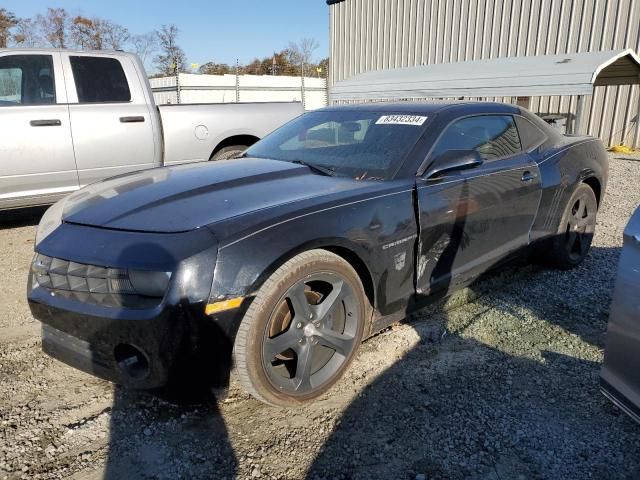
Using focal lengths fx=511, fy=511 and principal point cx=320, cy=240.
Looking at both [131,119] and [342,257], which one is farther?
[131,119]

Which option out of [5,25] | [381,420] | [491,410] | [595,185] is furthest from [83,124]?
[5,25]

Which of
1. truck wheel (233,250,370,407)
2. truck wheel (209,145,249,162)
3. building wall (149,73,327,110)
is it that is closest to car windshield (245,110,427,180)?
truck wheel (233,250,370,407)

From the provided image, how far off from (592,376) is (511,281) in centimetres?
145

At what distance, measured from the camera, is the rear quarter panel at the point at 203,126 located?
5.77 metres

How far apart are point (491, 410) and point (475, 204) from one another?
130cm

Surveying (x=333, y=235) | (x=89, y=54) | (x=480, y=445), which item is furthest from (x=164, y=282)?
(x=89, y=54)

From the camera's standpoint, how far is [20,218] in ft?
21.2

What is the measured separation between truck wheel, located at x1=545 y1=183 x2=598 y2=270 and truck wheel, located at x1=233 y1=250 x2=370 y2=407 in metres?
2.24

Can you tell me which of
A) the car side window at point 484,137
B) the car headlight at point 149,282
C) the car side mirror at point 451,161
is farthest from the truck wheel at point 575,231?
the car headlight at point 149,282

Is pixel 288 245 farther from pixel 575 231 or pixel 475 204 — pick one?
pixel 575 231

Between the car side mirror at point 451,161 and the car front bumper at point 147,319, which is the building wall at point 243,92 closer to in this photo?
the car side mirror at point 451,161

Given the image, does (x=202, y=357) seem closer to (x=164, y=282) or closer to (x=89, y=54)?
(x=164, y=282)

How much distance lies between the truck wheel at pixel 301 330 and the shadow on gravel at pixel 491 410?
0.25 metres

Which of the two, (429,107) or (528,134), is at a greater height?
(429,107)
